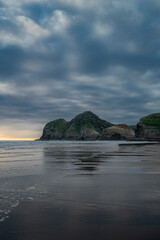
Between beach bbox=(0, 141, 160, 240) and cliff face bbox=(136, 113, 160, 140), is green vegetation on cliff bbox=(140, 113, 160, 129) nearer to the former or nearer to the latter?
cliff face bbox=(136, 113, 160, 140)

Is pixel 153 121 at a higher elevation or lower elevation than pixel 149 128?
higher

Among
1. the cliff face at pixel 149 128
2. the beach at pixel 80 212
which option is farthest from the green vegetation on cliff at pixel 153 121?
the beach at pixel 80 212

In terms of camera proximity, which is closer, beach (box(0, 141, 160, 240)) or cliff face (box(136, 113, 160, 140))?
beach (box(0, 141, 160, 240))

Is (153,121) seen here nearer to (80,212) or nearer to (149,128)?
(149,128)

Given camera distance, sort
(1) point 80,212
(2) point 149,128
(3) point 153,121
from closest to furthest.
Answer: (1) point 80,212 → (2) point 149,128 → (3) point 153,121

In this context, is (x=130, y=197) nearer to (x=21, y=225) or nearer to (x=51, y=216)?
(x=51, y=216)

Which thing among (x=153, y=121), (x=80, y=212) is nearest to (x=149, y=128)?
(x=153, y=121)

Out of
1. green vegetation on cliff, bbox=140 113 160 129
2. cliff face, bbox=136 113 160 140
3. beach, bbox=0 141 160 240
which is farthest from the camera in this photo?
green vegetation on cliff, bbox=140 113 160 129

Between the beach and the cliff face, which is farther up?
the cliff face

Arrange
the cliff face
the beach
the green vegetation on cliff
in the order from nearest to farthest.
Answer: the beach, the cliff face, the green vegetation on cliff

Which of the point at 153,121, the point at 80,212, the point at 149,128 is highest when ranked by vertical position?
the point at 153,121

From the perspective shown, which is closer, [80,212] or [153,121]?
[80,212]

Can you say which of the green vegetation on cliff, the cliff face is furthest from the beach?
the green vegetation on cliff

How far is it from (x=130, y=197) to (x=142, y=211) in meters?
1.31
